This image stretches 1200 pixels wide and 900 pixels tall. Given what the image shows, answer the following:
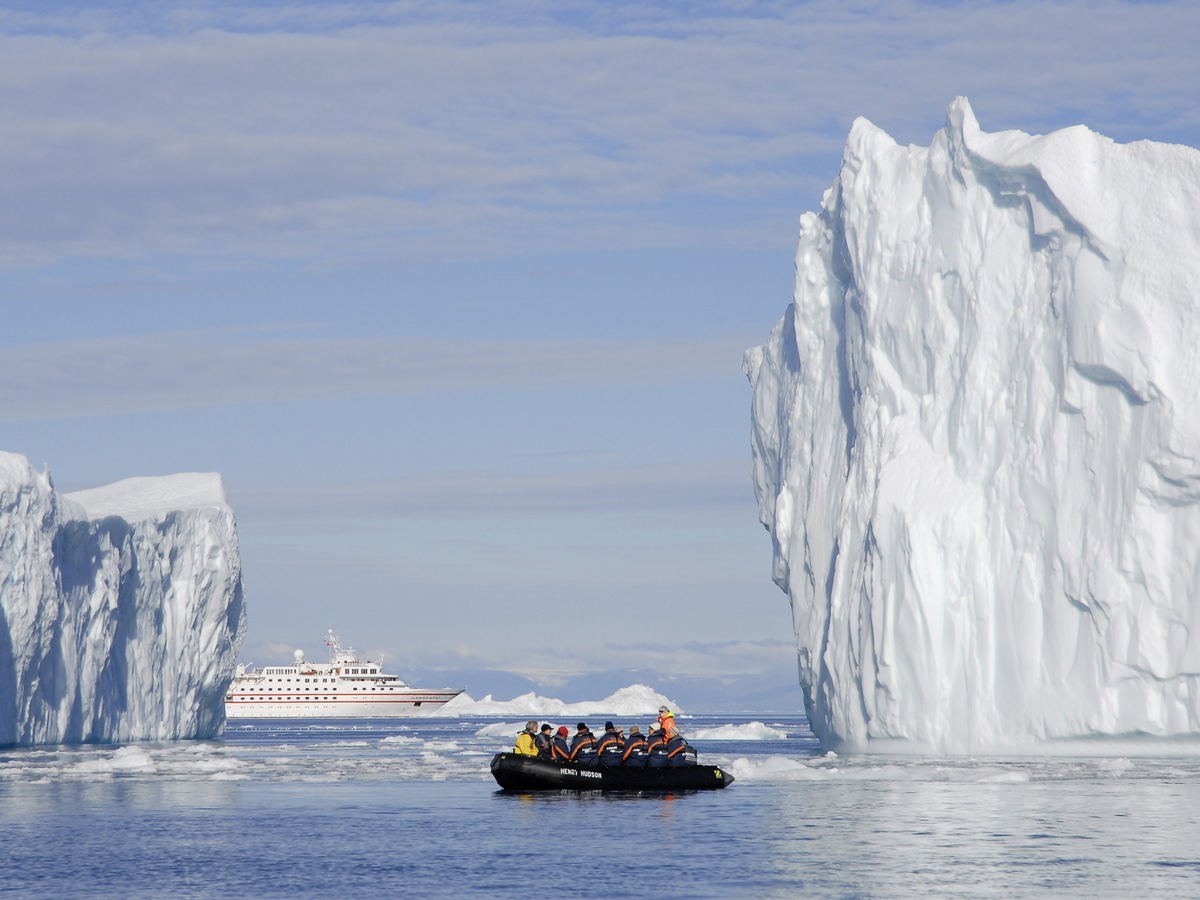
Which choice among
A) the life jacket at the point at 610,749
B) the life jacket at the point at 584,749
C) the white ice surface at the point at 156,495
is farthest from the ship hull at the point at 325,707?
the life jacket at the point at 610,749

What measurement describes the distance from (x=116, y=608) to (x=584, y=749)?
896 inches

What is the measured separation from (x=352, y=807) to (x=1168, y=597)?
15.8 m

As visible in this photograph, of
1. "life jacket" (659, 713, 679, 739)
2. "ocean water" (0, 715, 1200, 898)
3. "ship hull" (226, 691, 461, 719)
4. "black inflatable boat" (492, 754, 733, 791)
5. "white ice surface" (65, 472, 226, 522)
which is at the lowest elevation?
"ocean water" (0, 715, 1200, 898)

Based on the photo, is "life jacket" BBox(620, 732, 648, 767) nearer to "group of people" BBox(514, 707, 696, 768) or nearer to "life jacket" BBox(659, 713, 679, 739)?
"group of people" BBox(514, 707, 696, 768)

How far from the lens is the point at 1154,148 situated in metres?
33.2

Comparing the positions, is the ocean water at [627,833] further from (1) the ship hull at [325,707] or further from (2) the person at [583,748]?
(1) the ship hull at [325,707]

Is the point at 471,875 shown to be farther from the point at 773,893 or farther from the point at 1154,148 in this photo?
the point at 1154,148

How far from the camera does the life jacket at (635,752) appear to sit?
104 feet

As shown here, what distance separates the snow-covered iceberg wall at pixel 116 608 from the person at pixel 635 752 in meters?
20.7

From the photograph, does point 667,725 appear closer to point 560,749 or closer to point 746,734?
point 560,749

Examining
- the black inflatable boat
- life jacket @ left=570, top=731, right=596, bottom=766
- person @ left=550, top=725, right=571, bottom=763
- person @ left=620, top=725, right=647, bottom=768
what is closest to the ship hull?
life jacket @ left=570, top=731, right=596, bottom=766

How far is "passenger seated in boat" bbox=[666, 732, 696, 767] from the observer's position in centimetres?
3175

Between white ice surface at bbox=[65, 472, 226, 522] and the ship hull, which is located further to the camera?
the ship hull

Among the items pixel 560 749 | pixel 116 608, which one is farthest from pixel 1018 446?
pixel 116 608
